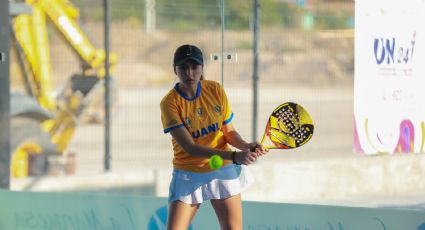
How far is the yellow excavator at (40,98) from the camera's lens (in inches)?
391

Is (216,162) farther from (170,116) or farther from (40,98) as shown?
(40,98)

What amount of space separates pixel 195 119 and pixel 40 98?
5.34 meters

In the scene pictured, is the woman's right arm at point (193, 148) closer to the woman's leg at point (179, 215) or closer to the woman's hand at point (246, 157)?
the woman's hand at point (246, 157)

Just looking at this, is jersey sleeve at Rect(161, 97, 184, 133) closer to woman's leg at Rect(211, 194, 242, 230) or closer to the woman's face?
the woman's face

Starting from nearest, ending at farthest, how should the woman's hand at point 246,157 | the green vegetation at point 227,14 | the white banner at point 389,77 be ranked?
1. the woman's hand at point 246,157
2. the white banner at point 389,77
3. the green vegetation at point 227,14

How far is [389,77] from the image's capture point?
7.07 metres

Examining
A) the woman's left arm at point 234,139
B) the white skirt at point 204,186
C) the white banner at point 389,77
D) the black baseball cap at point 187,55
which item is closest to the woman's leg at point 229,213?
the white skirt at point 204,186

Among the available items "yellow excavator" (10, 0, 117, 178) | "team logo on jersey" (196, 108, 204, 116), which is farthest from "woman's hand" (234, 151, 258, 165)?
"yellow excavator" (10, 0, 117, 178)

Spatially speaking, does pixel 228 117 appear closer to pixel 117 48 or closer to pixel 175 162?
pixel 175 162

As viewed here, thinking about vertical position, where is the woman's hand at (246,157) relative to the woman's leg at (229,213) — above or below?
above

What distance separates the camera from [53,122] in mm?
10438

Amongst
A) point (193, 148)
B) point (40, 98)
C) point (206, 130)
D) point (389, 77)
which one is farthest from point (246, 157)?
point (40, 98)

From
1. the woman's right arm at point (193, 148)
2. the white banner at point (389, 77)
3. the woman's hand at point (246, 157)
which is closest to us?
the woman's hand at point (246, 157)

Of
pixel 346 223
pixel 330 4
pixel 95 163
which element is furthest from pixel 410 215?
pixel 95 163
